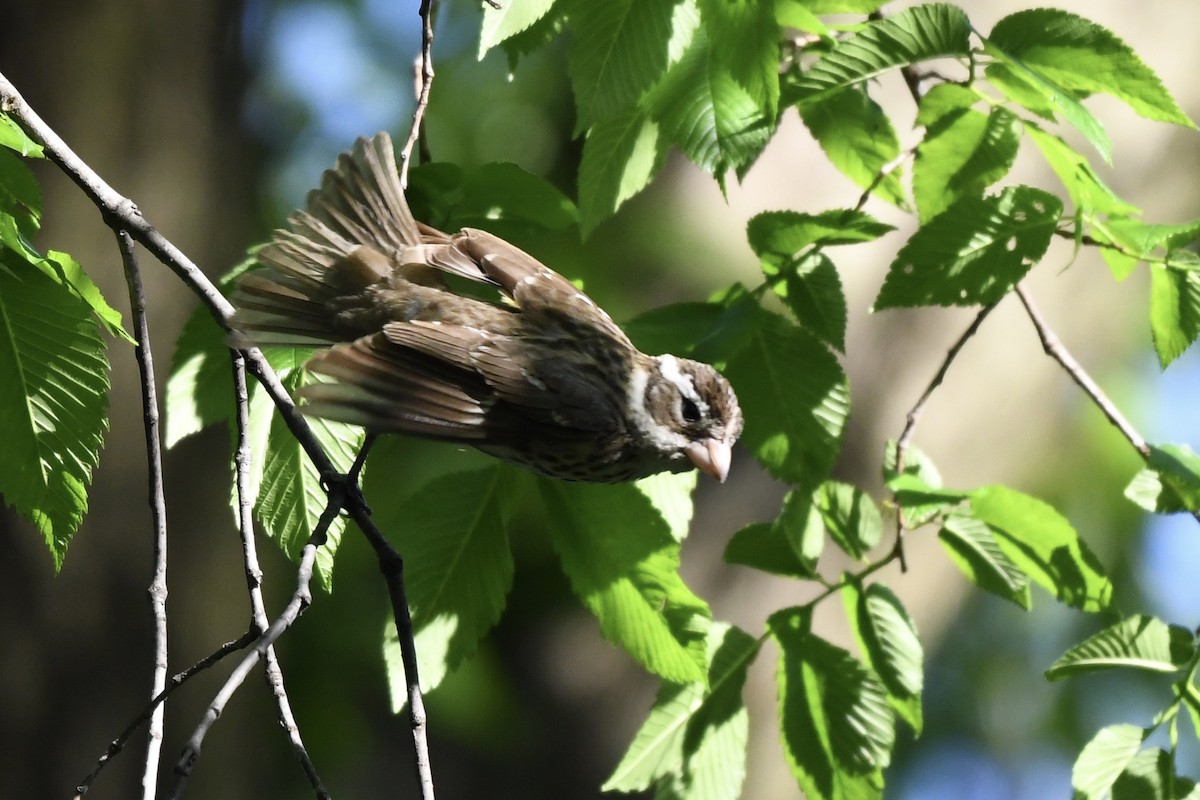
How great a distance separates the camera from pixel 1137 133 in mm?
4320

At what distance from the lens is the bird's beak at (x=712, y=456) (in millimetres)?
2258

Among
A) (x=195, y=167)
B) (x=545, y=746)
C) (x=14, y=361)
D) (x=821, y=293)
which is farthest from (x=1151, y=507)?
(x=195, y=167)

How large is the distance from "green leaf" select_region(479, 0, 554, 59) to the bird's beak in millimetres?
836

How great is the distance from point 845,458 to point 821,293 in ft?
5.45

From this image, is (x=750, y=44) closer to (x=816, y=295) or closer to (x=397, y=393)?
(x=816, y=295)

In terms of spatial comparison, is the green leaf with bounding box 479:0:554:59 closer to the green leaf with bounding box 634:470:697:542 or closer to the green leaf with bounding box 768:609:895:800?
the green leaf with bounding box 634:470:697:542

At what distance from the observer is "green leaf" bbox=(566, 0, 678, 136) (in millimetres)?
1992

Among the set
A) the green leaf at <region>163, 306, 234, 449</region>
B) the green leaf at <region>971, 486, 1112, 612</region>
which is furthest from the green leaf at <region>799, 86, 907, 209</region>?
the green leaf at <region>163, 306, 234, 449</region>

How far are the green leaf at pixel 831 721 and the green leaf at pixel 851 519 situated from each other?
0.70 feet

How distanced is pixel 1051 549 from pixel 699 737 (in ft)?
2.54

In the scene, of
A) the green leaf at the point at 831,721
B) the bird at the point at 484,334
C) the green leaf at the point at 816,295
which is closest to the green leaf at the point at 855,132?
the green leaf at the point at 816,295

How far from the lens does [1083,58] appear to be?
205cm

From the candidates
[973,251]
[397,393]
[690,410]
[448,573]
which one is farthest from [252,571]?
[973,251]

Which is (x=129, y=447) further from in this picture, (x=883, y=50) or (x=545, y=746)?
(x=883, y=50)
